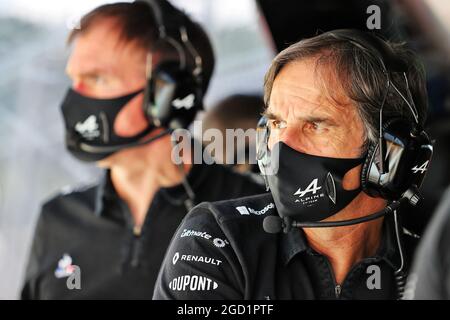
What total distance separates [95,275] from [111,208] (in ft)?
0.57

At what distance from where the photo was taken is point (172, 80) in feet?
4.87

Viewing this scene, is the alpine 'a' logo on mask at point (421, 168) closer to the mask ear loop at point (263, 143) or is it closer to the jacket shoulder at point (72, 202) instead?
the mask ear loop at point (263, 143)

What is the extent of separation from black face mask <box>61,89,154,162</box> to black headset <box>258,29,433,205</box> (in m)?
0.58

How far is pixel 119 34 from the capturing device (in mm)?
1565

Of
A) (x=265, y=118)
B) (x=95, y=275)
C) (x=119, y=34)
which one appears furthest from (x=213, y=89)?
(x=265, y=118)

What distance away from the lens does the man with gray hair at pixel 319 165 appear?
105 cm

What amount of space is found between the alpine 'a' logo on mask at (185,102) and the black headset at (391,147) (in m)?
0.47

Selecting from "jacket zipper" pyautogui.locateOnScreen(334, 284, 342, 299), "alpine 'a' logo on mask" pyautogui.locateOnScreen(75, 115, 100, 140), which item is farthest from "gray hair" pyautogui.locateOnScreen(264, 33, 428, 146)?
"alpine 'a' logo on mask" pyautogui.locateOnScreen(75, 115, 100, 140)

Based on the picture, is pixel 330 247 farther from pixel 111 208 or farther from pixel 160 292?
pixel 111 208

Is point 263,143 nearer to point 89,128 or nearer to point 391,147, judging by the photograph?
point 391,147

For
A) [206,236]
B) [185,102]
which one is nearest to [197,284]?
[206,236]

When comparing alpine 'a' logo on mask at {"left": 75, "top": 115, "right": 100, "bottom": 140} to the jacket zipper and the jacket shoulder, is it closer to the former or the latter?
the jacket shoulder

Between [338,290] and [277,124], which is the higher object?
[277,124]

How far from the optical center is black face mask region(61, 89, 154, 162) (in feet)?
4.93
